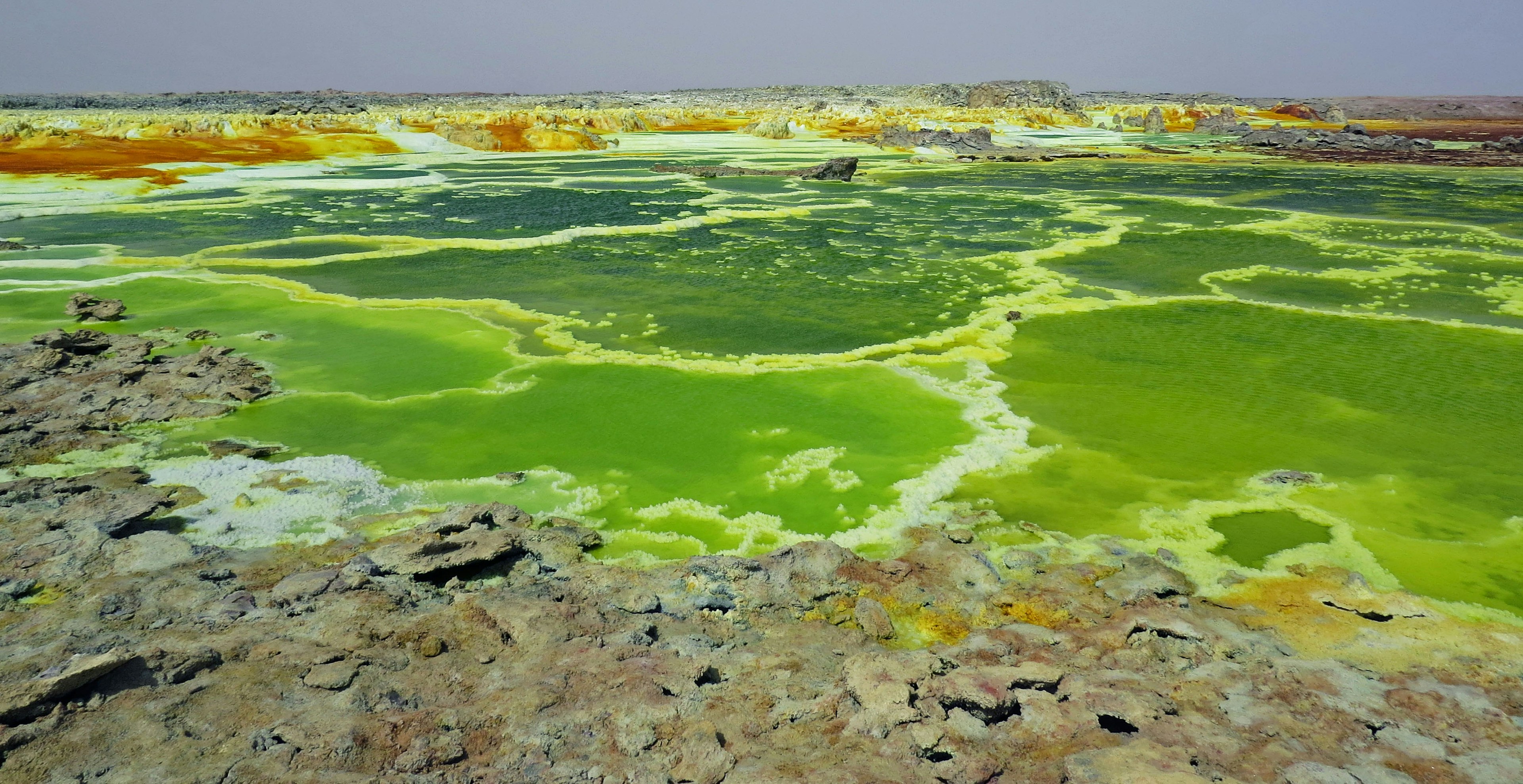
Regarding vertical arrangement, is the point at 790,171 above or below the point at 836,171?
above

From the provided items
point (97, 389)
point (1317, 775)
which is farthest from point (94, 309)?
point (1317, 775)

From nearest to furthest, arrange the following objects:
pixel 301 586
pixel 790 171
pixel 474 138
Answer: pixel 301 586 → pixel 790 171 → pixel 474 138

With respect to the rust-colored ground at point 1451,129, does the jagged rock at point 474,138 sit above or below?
below

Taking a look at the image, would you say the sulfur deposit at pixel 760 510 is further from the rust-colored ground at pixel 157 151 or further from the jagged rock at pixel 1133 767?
the rust-colored ground at pixel 157 151

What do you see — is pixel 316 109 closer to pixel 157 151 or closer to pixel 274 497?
pixel 157 151

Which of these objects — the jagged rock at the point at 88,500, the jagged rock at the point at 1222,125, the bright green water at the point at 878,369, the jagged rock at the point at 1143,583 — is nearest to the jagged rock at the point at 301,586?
the bright green water at the point at 878,369

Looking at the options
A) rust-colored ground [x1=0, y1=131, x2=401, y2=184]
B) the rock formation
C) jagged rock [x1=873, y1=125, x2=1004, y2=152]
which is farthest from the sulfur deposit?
the rock formation

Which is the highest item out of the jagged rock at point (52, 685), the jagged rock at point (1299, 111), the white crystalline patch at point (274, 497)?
the jagged rock at point (1299, 111)
